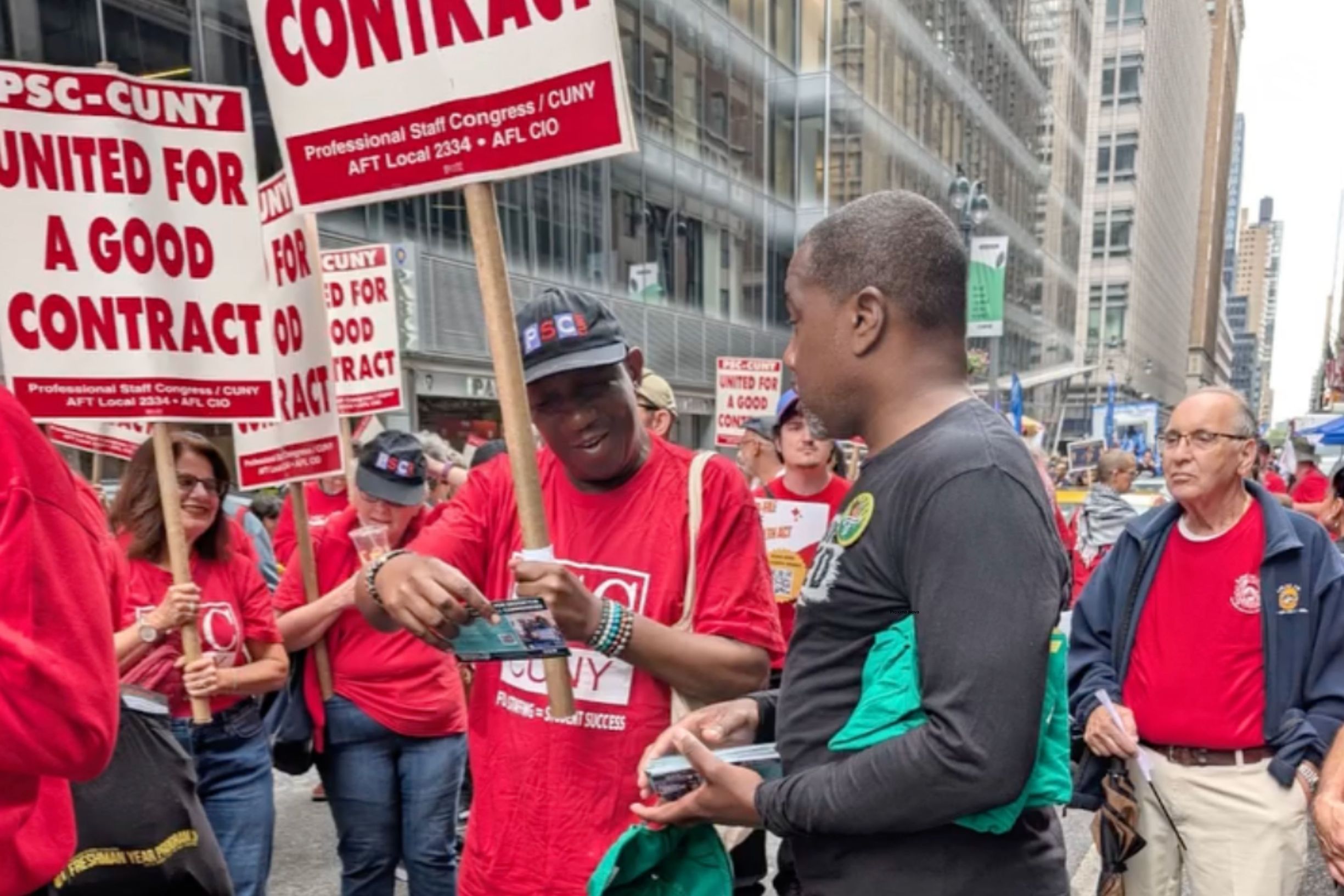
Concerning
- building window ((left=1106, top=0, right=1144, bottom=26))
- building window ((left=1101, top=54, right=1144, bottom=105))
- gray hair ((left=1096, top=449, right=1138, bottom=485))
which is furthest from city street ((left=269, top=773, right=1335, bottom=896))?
building window ((left=1106, top=0, right=1144, bottom=26))

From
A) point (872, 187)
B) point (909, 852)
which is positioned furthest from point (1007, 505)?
point (872, 187)

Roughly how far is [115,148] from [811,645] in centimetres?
270

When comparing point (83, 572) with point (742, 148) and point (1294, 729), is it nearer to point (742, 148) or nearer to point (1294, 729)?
point (1294, 729)

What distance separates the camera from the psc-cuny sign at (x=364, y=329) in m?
5.04

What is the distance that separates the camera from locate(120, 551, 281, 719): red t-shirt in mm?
3076

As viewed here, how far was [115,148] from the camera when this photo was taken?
2904 mm

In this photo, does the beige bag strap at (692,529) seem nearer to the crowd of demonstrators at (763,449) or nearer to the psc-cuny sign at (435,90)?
the psc-cuny sign at (435,90)

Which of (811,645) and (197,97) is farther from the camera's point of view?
(197,97)

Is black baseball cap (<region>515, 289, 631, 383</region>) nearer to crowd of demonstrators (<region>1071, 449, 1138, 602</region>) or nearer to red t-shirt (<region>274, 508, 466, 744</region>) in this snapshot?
red t-shirt (<region>274, 508, 466, 744</region>)

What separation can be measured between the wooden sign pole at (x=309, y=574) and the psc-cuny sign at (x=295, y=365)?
0.14 m

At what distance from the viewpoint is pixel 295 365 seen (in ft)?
12.0

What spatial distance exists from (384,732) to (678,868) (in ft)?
6.39

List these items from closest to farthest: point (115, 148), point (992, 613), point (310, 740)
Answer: point (992, 613) → point (115, 148) → point (310, 740)

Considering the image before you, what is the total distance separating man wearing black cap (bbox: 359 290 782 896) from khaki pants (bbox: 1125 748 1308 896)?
2.08 metres
